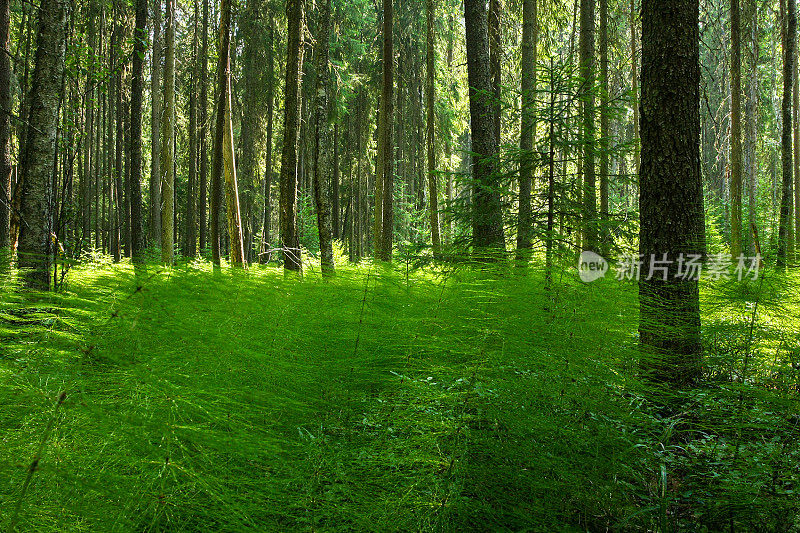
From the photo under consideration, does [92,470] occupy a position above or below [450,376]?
below

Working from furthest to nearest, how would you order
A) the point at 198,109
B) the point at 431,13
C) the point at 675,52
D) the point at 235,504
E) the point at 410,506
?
the point at 198,109, the point at 431,13, the point at 675,52, the point at 410,506, the point at 235,504

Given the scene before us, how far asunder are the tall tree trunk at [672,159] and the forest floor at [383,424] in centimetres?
26

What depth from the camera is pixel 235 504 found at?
1688 millimetres

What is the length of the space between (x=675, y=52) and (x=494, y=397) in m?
2.80

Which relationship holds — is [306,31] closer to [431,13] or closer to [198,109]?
[431,13]

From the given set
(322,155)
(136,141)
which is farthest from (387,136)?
(136,141)

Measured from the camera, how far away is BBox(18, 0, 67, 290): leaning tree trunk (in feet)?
17.0

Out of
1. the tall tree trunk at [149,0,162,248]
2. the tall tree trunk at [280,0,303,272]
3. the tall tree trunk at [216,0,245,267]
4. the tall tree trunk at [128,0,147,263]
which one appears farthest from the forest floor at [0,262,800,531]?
the tall tree trunk at [149,0,162,248]

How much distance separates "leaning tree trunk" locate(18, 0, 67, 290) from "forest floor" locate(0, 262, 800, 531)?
230 cm

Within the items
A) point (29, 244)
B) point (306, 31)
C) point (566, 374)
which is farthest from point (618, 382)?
point (306, 31)

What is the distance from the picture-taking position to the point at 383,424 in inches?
100.0

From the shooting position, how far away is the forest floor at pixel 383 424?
5.73 feet

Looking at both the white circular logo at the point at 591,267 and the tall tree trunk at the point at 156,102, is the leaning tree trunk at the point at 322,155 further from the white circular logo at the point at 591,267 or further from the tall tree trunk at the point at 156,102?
the tall tree trunk at the point at 156,102

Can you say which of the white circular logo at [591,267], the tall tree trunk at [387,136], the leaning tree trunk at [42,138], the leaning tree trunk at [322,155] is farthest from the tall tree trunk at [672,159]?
the tall tree trunk at [387,136]
